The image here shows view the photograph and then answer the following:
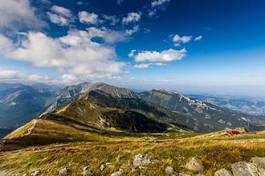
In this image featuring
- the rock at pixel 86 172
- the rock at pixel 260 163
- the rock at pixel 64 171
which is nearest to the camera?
the rock at pixel 260 163

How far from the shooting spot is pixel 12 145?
102 m

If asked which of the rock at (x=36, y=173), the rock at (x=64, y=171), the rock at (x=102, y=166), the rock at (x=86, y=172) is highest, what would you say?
the rock at (x=102, y=166)

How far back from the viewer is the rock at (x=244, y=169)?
19977 mm

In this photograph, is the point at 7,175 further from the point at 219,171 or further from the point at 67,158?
the point at 219,171

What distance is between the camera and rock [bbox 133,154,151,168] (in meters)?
23.7

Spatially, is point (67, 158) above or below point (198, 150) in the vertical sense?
below

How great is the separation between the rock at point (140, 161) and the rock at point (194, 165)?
4.11 meters

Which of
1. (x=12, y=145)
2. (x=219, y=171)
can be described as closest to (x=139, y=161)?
(x=219, y=171)

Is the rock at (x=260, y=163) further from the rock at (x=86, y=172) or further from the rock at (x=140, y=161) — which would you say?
the rock at (x=86, y=172)

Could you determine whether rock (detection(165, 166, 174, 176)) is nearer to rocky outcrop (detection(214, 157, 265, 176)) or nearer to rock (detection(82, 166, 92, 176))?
rocky outcrop (detection(214, 157, 265, 176))

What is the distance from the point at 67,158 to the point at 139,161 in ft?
34.2

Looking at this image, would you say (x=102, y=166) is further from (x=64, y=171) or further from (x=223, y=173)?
(x=223, y=173)

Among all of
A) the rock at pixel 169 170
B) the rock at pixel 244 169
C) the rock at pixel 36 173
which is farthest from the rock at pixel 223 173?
the rock at pixel 36 173

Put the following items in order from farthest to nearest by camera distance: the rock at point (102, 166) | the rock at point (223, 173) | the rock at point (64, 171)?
the rock at point (64, 171)
the rock at point (102, 166)
the rock at point (223, 173)
